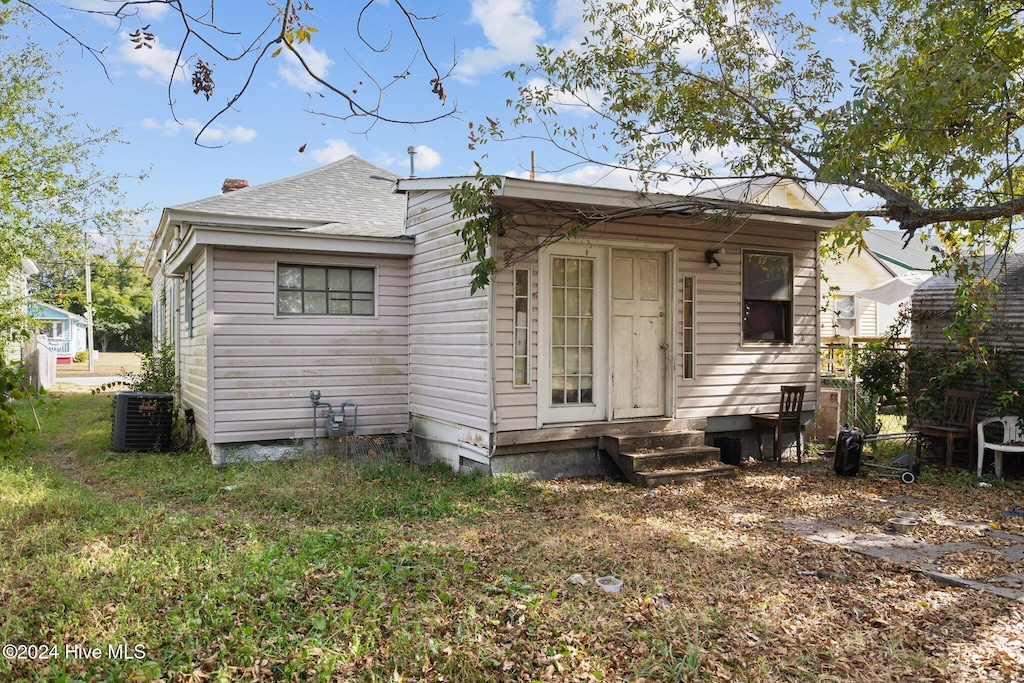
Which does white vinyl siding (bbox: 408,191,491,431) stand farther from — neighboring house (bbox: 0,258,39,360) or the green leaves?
neighboring house (bbox: 0,258,39,360)

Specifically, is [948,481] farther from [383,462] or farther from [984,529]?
[383,462]

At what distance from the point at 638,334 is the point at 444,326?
2.40 metres

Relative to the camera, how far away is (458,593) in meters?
4.25

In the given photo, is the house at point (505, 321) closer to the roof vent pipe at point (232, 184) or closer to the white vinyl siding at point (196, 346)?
the white vinyl siding at point (196, 346)

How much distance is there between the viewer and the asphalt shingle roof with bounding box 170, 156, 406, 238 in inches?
380

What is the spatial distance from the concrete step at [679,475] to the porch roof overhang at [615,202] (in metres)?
2.90

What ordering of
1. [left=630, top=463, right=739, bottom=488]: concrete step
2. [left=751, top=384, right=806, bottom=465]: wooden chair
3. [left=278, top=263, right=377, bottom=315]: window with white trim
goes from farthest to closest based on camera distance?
1. [left=751, top=384, right=806, bottom=465]: wooden chair
2. [left=278, top=263, right=377, bottom=315]: window with white trim
3. [left=630, top=463, right=739, bottom=488]: concrete step

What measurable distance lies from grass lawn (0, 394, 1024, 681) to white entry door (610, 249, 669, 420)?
1703 millimetres

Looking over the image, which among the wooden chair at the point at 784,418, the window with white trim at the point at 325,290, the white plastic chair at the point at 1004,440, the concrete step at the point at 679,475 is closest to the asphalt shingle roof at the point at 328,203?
the window with white trim at the point at 325,290

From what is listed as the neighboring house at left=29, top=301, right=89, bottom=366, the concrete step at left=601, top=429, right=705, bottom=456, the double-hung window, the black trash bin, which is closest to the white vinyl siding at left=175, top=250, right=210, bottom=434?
the concrete step at left=601, top=429, right=705, bottom=456

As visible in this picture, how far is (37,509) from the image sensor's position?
5.78 m

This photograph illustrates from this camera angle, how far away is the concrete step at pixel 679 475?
7.81 m

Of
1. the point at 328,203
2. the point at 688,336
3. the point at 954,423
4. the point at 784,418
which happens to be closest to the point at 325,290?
the point at 328,203

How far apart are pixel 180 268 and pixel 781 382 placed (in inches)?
371
